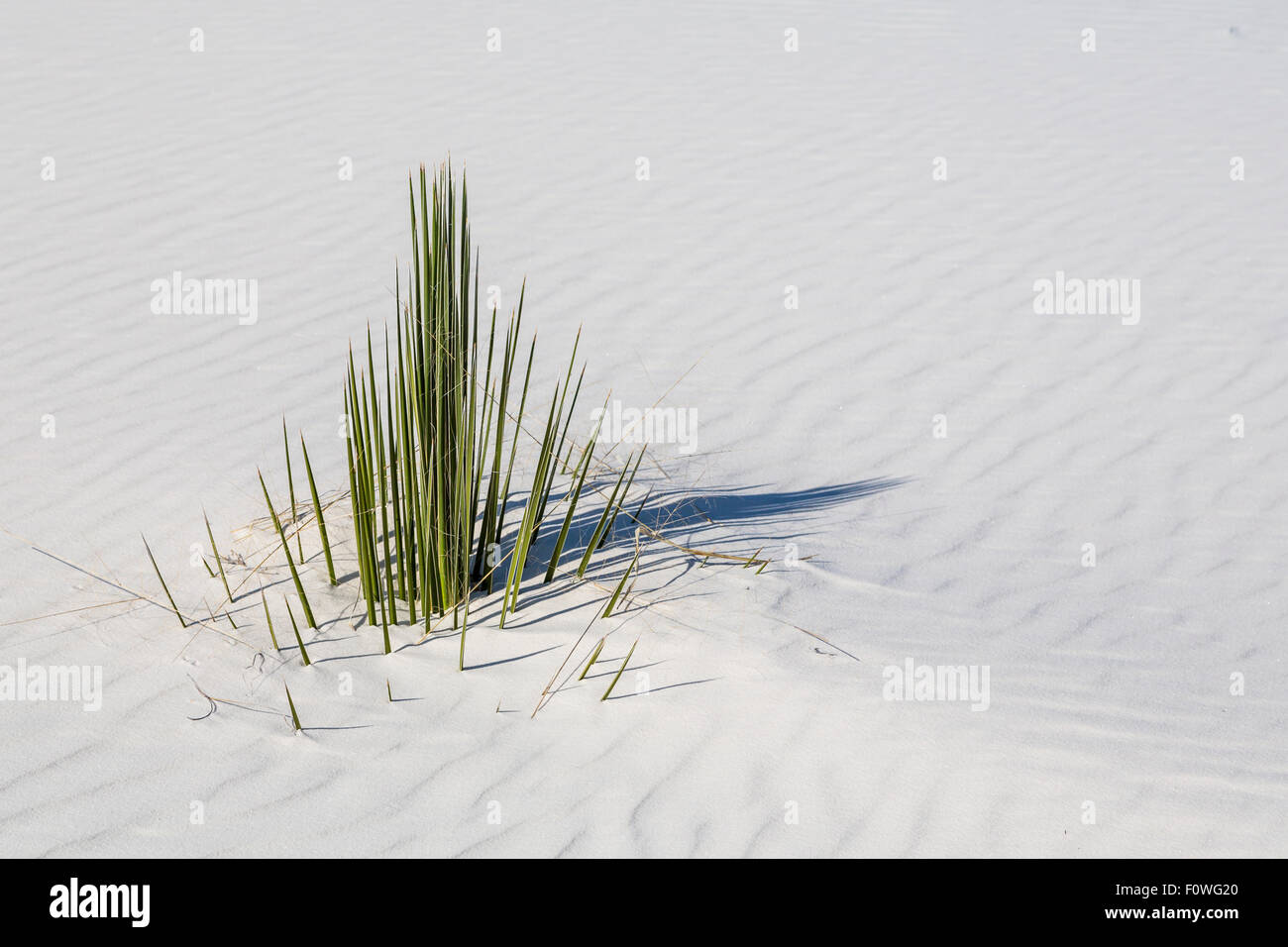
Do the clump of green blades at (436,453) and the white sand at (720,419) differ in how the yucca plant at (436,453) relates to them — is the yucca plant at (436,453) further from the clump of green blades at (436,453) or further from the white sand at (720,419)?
the white sand at (720,419)

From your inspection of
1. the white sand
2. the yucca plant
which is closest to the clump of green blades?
the yucca plant

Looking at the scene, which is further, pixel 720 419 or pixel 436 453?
pixel 720 419

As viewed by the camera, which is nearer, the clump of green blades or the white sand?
the white sand

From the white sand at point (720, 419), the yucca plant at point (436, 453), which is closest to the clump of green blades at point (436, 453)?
the yucca plant at point (436, 453)

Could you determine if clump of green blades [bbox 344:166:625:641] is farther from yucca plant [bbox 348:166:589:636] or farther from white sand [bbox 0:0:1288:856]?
white sand [bbox 0:0:1288:856]

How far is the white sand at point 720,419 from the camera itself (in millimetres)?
2342

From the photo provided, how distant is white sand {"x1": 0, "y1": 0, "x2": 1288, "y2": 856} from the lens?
2342 millimetres

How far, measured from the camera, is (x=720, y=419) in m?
4.05

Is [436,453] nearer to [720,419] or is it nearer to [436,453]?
[436,453]

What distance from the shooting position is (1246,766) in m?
2.44

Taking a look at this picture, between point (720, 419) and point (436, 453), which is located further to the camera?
point (720, 419)

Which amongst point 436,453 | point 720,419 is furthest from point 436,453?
point 720,419

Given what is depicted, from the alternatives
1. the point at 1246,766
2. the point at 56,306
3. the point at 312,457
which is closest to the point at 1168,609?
the point at 1246,766
